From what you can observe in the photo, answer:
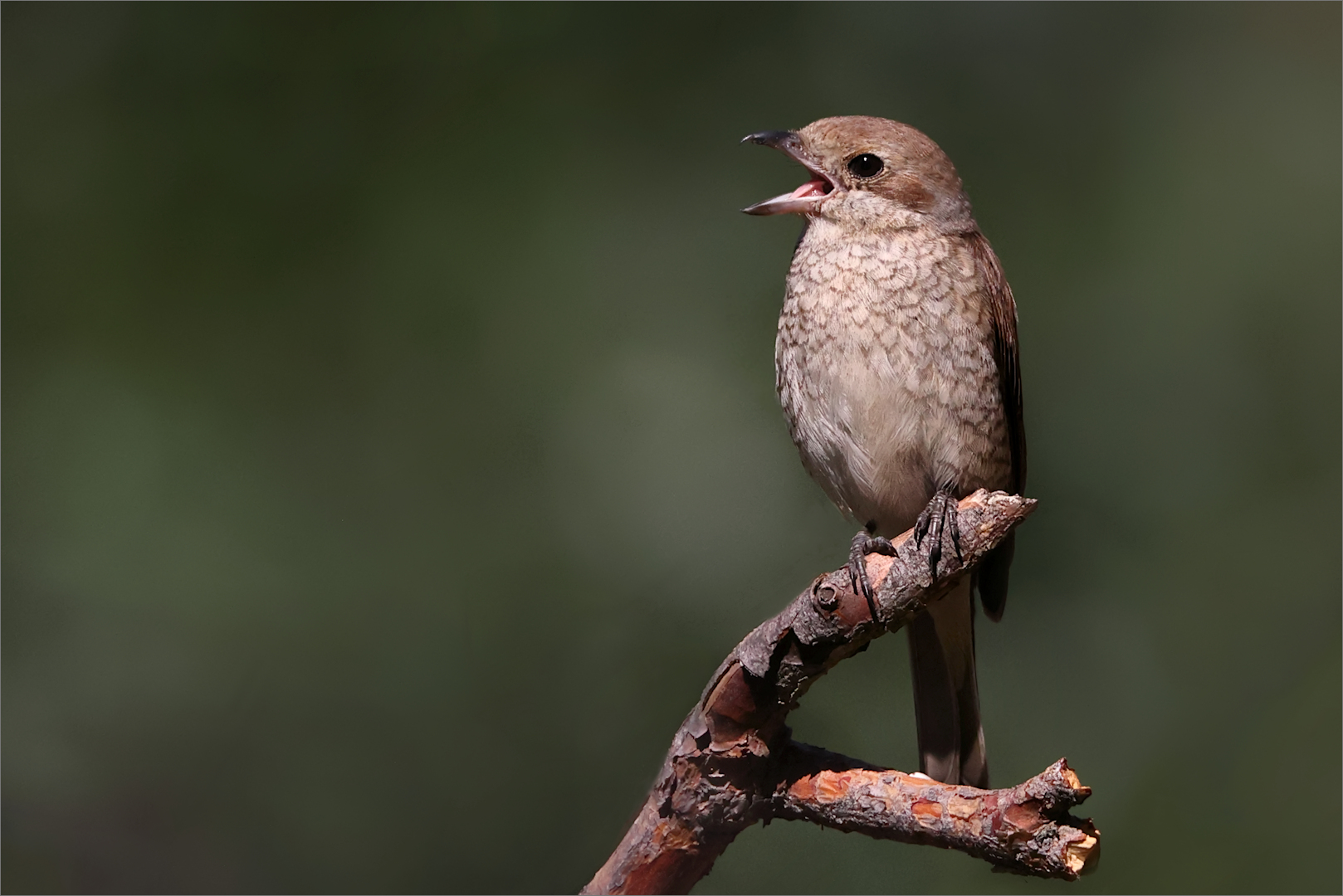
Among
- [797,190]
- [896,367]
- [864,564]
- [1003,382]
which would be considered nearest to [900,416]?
[896,367]

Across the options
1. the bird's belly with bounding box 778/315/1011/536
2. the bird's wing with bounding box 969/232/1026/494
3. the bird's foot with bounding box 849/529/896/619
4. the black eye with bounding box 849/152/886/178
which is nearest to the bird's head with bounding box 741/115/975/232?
the black eye with bounding box 849/152/886/178

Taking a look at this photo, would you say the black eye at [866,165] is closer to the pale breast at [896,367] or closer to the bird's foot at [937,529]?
the pale breast at [896,367]

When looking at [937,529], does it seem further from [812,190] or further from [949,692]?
[812,190]

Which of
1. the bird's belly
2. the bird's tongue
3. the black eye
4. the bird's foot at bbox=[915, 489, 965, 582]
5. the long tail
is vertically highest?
the black eye

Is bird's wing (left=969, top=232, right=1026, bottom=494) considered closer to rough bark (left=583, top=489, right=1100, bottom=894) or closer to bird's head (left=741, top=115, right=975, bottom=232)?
bird's head (left=741, top=115, right=975, bottom=232)

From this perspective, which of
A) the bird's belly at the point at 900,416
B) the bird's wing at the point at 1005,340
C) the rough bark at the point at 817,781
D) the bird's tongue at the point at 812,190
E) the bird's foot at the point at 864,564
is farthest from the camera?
the bird's tongue at the point at 812,190

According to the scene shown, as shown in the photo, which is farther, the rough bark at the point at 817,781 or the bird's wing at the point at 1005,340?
the bird's wing at the point at 1005,340

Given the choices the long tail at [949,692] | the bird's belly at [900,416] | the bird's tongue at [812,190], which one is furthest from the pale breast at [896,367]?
the long tail at [949,692]
